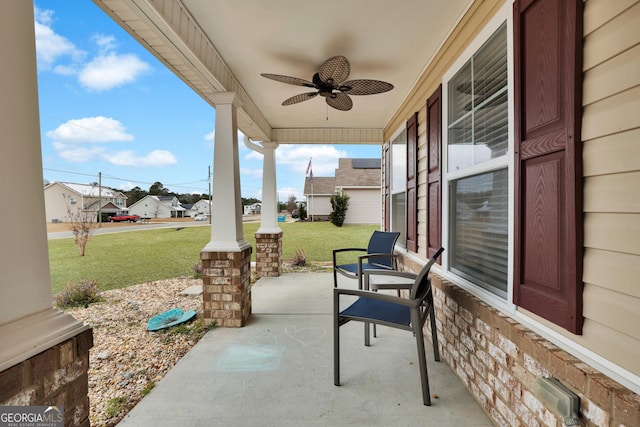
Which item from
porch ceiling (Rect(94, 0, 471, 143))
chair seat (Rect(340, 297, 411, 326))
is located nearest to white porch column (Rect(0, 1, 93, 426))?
porch ceiling (Rect(94, 0, 471, 143))

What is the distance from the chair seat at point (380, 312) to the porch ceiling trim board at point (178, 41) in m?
2.37

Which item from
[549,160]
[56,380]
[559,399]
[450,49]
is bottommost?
[559,399]

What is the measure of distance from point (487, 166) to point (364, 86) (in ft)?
4.70

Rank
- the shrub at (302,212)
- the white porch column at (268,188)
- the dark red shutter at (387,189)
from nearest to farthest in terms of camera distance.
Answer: the dark red shutter at (387,189), the white porch column at (268,188), the shrub at (302,212)

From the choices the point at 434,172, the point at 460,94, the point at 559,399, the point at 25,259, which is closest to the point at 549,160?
the point at 559,399

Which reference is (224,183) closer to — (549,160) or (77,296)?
(549,160)

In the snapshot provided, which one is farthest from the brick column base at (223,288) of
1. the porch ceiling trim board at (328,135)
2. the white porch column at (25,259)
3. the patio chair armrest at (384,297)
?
the porch ceiling trim board at (328,135)

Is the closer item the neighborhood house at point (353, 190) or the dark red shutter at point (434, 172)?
the dark red shutter at point (434, 172)

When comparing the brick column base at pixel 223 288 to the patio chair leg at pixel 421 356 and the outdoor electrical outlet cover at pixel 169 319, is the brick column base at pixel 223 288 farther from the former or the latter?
the patio chair leg at pixel 421 356

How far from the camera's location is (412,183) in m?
3.48

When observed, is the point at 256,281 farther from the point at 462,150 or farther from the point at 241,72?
the point at 462,150

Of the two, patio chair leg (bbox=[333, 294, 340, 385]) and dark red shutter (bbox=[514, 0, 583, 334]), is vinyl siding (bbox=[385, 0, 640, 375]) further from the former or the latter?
patio chair leg (bbox=[333, 294, 340, 385])

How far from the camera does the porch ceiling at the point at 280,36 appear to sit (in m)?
2.05

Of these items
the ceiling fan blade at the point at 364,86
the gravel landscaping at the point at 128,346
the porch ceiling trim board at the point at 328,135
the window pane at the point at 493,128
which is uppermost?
the porch ceiling trim board at the point at 328,135
